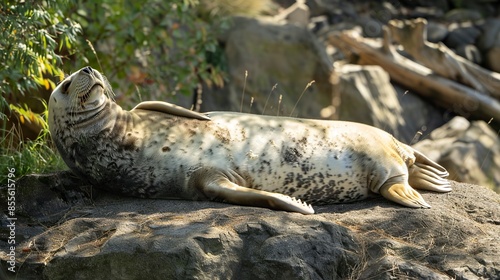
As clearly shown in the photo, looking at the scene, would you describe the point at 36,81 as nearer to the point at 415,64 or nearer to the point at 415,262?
the point at 415,262

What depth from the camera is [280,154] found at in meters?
5.55

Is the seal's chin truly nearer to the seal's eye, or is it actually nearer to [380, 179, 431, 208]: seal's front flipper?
the seal's eye

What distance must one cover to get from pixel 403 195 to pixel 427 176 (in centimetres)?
65

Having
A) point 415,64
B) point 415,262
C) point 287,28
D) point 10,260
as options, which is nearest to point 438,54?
point 415,64

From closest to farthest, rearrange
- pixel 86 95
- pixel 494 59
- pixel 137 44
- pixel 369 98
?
pixel 86 95 → pixel 137 44 → pixel 369 98 → pixel 494 59

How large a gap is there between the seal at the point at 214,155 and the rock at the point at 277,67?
6686 millimetres

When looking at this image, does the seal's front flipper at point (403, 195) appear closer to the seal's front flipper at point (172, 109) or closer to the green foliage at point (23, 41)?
the seal's front flipper at point (172, 109)

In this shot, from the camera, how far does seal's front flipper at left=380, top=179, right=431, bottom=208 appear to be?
5.47m

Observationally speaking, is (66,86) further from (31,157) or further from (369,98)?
(369,98)

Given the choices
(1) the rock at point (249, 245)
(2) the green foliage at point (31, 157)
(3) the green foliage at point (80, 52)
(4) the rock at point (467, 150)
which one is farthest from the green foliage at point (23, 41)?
(4) the rock at point (467, 150)

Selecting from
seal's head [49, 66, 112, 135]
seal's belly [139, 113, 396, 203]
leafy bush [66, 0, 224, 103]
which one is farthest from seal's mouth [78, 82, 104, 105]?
leafy bush [66, 0, 224, 103]

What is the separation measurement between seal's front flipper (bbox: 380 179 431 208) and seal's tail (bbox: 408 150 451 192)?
1.11 ft

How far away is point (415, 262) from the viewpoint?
4.62 meters
